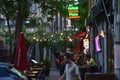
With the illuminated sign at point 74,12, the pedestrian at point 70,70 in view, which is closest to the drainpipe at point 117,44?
the pedestrian at point 70,70

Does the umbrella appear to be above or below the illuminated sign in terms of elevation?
below

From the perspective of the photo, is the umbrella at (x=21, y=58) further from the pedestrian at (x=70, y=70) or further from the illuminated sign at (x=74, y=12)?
the illuminated sign at (x=74, y=12)

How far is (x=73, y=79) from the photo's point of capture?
12578mm

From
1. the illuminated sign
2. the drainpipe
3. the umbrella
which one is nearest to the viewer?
the drainpipe

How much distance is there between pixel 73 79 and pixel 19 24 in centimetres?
1168

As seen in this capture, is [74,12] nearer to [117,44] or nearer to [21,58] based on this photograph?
[21,58]

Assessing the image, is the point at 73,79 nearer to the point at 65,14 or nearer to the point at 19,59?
the point at 19,59

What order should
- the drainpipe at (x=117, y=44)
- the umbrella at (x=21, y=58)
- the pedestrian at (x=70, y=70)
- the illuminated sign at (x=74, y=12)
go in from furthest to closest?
the illuminated sign at (x=74, y=12) → the umbrella at (x=21, y=58) → the drainpipe at (x=117, y=44) → the pedestrian at (x=70, y=70)

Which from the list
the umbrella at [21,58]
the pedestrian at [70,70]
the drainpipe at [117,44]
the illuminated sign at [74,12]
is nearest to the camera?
the pedestrian at [70,70]

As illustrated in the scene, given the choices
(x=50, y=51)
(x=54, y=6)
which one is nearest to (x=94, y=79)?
(x=54, y=6)

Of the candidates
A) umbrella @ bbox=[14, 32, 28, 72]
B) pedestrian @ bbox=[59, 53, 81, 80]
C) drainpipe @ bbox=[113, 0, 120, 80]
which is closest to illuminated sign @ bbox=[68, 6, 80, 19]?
umbrella @ bbox=[14, 32, 28, 72]

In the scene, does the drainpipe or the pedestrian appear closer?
the pedestrian

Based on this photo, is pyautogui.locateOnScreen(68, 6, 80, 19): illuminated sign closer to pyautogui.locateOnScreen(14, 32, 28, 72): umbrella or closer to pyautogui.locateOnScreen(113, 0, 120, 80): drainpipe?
pyautogui.locateOnScreen(14, 32, 28, 72): umbrella

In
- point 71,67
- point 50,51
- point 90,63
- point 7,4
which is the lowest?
point 50,51
